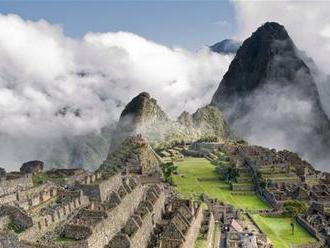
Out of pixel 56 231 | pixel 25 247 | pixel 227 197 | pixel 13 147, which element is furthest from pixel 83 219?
pixel 13 147

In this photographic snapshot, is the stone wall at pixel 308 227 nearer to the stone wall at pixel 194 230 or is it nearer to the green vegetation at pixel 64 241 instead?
the stone wall at pixel 194 230

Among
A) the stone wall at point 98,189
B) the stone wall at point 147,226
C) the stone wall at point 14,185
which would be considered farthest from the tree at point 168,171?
the stone wall at point 14,185

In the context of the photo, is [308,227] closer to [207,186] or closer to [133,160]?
[207,186]

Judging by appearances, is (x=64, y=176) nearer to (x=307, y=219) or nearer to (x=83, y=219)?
(x=83, y=219)

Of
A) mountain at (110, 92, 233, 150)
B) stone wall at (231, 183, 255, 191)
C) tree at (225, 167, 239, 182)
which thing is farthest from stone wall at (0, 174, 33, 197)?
mountain at (110, 92, 233, 150)

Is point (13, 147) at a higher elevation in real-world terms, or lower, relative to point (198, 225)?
higher

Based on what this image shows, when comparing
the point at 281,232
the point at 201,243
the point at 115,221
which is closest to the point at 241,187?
the point at 281,232
